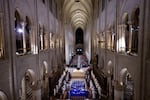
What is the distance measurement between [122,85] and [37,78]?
585 cm

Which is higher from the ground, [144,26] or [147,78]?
[144,26]

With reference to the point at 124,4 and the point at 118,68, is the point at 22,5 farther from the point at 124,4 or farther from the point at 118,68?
the point at 118,68

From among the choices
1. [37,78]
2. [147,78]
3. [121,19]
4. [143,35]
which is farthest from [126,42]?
[37,78]

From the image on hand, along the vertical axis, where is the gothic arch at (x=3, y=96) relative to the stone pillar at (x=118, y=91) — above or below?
above

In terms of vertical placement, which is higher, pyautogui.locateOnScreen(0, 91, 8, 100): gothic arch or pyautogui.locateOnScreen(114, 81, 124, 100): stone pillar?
pyautogui.locateOnScreen(0, 91, 8, 100): gothic arch

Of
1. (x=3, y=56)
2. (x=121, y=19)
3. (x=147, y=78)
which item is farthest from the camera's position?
(x=121, y=19)

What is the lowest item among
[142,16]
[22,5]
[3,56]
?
[3,56]

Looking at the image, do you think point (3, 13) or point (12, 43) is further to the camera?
point (12, 43)

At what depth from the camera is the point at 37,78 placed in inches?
428

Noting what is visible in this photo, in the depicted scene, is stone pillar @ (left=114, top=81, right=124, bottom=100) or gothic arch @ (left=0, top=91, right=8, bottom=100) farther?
stone pillar @ (left=114, top=81, right=124, bottom=100)

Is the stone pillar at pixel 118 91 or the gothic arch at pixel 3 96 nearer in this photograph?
the gothic arch at pixel 3 96

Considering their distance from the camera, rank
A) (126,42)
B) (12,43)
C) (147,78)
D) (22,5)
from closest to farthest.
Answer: (147,78) → (12,43) → (22,5) → (126,42)

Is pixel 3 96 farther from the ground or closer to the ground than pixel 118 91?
farther from the ground

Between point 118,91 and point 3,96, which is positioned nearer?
point 3,96
